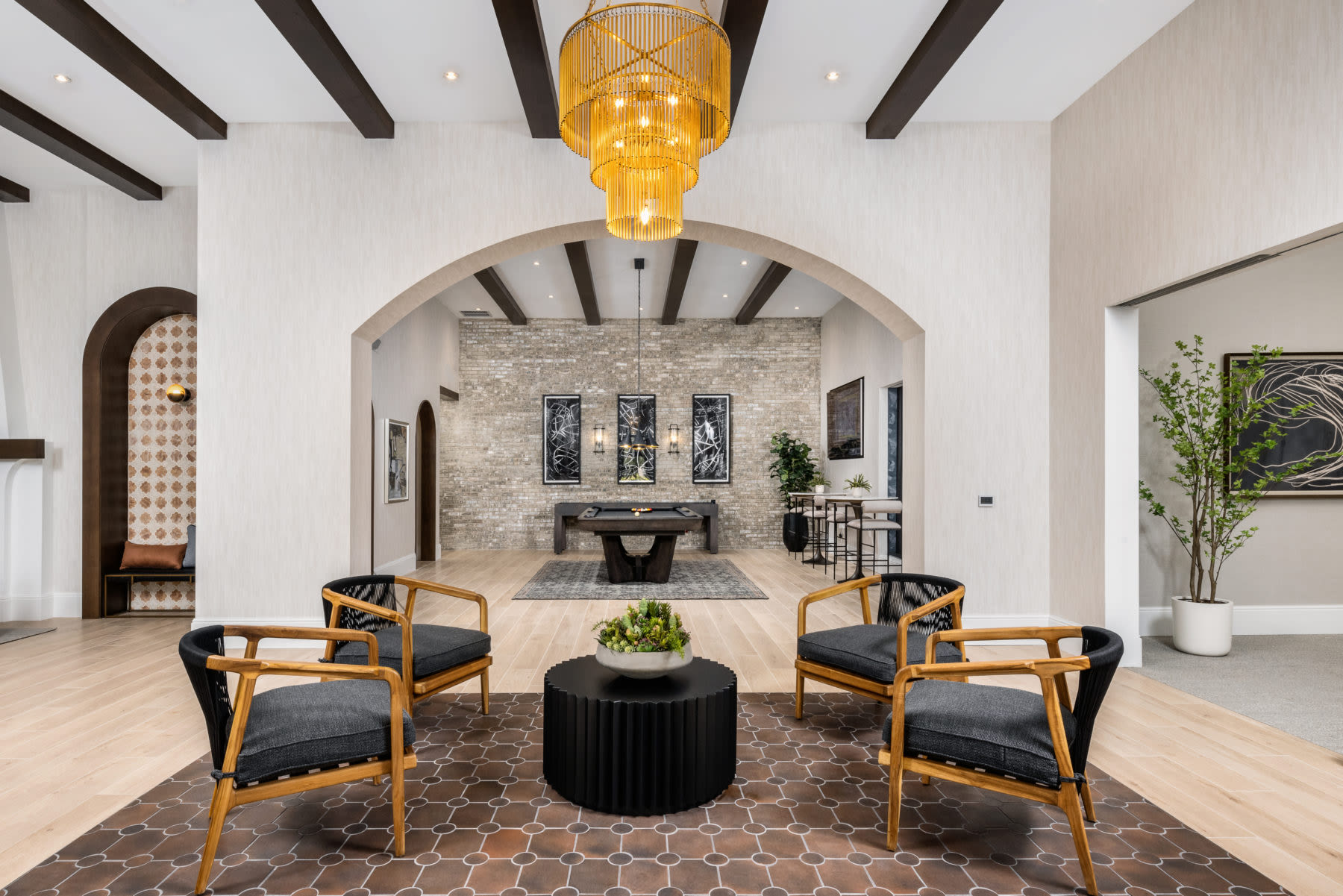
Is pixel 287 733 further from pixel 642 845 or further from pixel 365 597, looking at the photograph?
pixel 365 597

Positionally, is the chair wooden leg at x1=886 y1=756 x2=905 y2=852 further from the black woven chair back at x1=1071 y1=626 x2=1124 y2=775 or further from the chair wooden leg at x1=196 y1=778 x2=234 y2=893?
the chair wooden leg at x1=196 y1=778 x2=234 y2=893

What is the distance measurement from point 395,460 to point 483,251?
4123 mm

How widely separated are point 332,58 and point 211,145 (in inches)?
67.9

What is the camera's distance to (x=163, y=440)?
6.48 m

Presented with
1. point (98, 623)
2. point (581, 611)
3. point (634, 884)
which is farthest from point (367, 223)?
point (634, 884)

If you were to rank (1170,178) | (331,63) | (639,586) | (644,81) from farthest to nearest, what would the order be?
(639,586), (331,63), (1170,178), (644,81)

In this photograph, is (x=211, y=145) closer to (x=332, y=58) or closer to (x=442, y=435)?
(x=332, y=58)

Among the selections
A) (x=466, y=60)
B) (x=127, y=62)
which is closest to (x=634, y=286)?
(x=466, y=60)

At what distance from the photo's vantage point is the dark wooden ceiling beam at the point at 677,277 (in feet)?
25.0

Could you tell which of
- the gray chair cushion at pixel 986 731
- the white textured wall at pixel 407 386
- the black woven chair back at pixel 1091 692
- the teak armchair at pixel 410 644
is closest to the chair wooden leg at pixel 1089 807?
the gray chair cushion at pixel 986 731

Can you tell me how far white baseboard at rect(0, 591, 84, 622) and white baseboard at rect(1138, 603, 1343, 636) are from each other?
8669 mm

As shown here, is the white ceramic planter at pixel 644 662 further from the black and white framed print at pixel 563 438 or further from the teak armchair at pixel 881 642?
the black and white framed print at pixel 563 438

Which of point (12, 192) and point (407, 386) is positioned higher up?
point (12, 192)

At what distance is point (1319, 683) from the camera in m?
4.25
